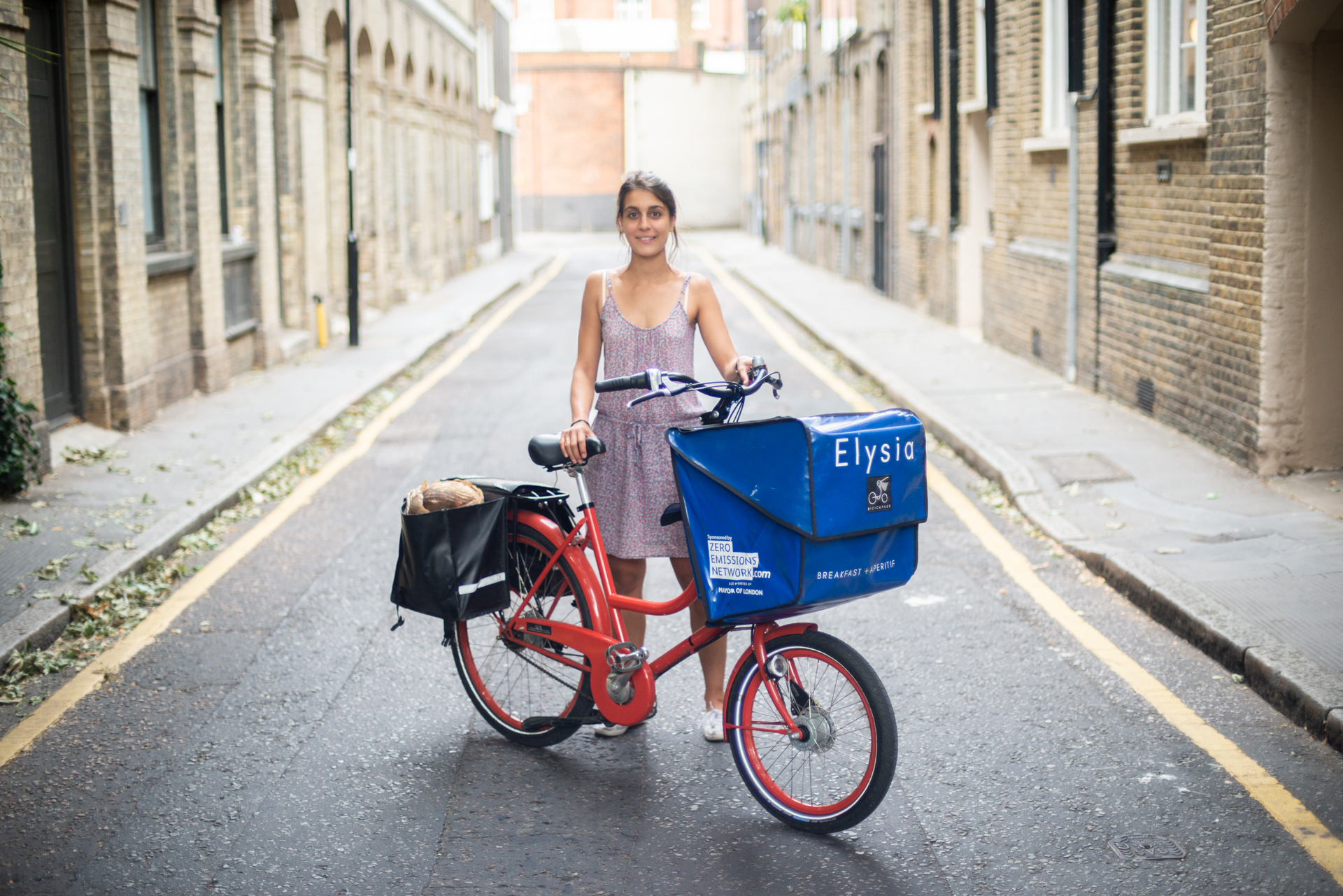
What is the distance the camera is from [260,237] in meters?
15.9

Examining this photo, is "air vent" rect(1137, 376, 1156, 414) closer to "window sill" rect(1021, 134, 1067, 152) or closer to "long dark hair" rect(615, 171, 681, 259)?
"window sill" rect(1021, 134, 1067, 152)

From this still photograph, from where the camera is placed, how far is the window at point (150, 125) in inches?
514

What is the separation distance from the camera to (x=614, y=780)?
4664 mm

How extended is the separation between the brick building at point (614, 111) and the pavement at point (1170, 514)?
50320mm

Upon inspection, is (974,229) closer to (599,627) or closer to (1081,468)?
(1081,468)

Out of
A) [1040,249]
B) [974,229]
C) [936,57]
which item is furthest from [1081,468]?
[936,57]

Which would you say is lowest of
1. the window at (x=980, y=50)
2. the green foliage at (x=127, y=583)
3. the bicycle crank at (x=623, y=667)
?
the green foliage at (x=127, y=583)

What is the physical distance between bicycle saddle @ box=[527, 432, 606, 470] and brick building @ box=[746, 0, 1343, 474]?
597 cm

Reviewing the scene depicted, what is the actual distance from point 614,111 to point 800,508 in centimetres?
6219

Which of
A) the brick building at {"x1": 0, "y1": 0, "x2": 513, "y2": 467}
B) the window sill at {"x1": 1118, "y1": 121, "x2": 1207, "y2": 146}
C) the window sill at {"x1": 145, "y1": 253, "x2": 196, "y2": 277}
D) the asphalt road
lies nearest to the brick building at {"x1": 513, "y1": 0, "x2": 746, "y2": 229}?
the brick building at {"x1": 0, "y1": 0, "x2": 513, "y2": 467}

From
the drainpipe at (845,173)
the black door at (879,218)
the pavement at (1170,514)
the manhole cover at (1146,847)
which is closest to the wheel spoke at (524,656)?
the manhole cover at (1146,847)

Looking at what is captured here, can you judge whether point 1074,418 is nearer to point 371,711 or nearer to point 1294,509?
point 1294,509

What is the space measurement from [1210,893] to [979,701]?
164cm

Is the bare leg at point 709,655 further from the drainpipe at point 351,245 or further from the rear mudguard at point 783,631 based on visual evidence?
the drainpipe at point 351,245
